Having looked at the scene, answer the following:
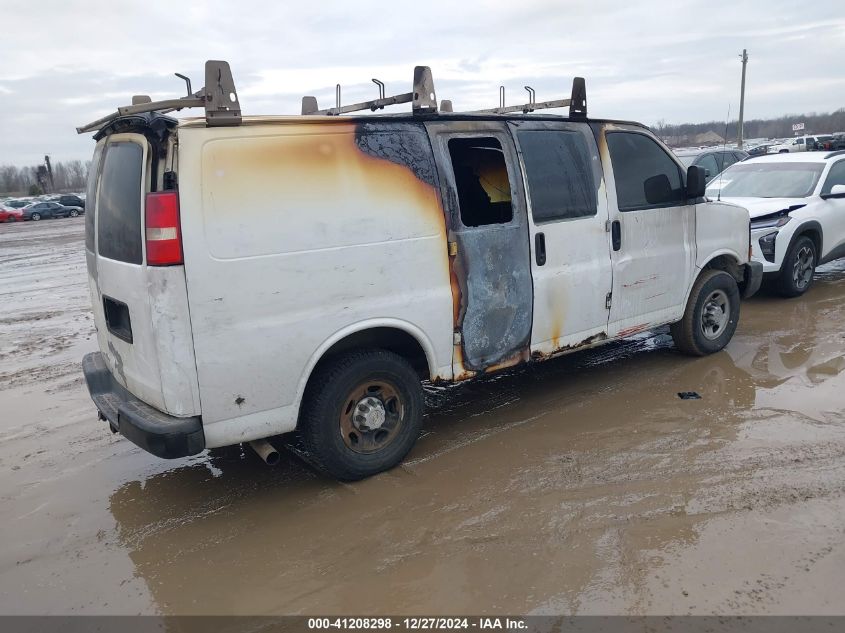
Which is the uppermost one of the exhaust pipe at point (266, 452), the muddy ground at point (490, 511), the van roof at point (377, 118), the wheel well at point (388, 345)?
the van roof at point (377, 118)

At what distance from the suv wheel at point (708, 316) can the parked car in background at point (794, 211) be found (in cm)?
256

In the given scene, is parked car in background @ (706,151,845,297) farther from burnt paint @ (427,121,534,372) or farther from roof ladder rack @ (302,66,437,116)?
roof ladder rack @ (302,66,437,116)

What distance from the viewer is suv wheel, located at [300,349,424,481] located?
3.86m

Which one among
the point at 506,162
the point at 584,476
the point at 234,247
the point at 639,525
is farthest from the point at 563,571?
the point at 506,162

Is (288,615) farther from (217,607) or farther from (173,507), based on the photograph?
(173,507)

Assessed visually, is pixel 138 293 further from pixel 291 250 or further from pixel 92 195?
pixel 92 195

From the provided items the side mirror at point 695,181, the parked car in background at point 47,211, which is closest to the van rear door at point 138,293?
the side mirror at point 695,181

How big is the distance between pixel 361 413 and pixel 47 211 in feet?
142

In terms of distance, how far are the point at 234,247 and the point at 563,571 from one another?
228cm

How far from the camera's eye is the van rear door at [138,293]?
3340 mm

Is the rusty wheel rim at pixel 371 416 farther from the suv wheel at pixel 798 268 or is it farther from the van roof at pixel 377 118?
the suv wheel at pixel 798 268

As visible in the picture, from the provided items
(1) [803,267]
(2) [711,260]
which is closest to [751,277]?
(2) [711,260]

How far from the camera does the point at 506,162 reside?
4.62 m

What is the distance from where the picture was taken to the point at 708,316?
613 centimetres
